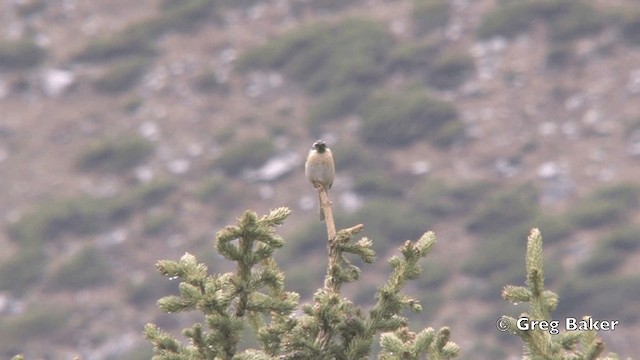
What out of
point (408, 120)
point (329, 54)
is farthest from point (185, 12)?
point (408, 120)

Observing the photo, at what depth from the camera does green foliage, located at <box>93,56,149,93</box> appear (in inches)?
2655

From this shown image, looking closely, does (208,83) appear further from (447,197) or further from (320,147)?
(320,147)

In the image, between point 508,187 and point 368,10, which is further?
point 368,10

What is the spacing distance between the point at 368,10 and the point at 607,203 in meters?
21.1

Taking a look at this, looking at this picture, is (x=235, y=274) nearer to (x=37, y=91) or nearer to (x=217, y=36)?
(x=37, y=91)

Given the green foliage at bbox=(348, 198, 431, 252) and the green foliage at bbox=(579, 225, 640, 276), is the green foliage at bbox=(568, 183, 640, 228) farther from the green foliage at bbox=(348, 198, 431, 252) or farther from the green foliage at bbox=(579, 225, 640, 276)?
the green foliage at bbox=(348, 198, 431, 252)

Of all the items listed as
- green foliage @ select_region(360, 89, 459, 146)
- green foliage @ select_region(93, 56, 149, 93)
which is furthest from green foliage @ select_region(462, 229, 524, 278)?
green foliage @ select_region(93, 56, 149, 93)

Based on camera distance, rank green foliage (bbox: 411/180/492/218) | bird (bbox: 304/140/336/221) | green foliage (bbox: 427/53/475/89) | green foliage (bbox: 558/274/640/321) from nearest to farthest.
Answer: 1. bird (bbox: 304/140/336/221)
2. green foliage (bbox: 558/274/640/321)
3. green foliage (bbox: 411/180/492/218)
4. green foliage (bbox: 427/53/475/89)

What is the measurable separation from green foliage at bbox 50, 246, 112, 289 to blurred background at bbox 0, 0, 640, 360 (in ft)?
0.29

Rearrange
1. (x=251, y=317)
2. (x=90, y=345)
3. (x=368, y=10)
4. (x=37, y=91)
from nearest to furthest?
(x=251, y=317), (x=90, y=345), (x=37, y=91), (x=368, y=10)

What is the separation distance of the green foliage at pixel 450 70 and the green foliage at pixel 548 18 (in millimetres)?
1618

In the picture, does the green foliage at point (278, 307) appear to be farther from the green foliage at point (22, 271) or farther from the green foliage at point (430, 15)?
the green foliage at point (430, 15)

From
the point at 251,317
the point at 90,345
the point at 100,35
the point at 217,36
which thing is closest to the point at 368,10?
the point at 217,36

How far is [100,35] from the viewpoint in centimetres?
6919
